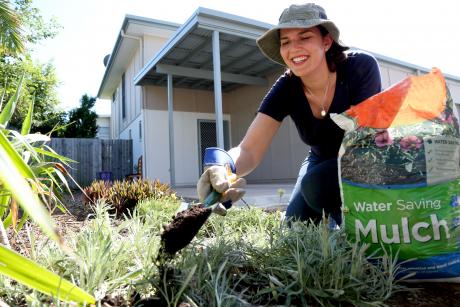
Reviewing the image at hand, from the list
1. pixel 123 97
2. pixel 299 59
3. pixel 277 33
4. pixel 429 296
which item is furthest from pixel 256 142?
pixel 123 97

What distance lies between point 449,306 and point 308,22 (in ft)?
4.49

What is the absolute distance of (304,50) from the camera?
186 cm

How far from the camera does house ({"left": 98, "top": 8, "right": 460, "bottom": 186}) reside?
8258 mm

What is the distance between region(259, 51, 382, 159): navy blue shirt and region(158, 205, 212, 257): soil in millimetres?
1167

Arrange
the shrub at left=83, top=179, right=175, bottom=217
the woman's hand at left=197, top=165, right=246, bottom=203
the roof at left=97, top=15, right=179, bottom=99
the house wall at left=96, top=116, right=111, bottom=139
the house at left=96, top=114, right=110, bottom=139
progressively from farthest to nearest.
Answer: the house wall at left=96, top=116, right=111, bottom=139 → the house at left=96, top=114, right=110, bottom=139 → the roof at left=97, top=15, right=179, bottom=99 → the shrub at left=83, top=179, right=175, bottom=217 → the woman's hand at left=197, top=165, right=246, bottom=203

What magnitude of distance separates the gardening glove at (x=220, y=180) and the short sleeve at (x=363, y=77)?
820mm

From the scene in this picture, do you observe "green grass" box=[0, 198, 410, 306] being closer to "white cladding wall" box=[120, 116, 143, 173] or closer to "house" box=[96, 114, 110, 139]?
"white cladding wall" box=[120, 116, 143, 173]

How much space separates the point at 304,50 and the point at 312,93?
32cm

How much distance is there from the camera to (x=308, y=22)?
176 centimetres

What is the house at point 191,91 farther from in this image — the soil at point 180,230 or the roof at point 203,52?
the soil at point 180,230

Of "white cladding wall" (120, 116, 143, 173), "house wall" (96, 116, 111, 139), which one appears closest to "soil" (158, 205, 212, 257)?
"white cladding wall" (120, 116, 143, 173)

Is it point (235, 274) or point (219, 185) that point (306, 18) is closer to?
point (219, 185)

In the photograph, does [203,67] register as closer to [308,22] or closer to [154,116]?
[154,116]

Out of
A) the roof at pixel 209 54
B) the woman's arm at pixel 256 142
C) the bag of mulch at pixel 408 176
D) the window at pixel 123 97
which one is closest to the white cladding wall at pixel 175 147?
the roof at pixel 209 54
